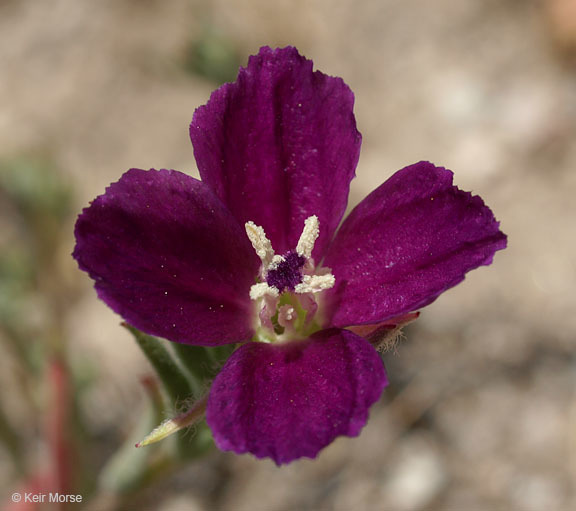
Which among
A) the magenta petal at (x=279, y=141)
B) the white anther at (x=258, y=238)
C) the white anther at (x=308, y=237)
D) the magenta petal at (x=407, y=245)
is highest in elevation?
the magenta petal at (x=279, y=141)

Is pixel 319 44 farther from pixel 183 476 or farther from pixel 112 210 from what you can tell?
pixel 112 210

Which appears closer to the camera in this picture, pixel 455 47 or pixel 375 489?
pixel 375 489

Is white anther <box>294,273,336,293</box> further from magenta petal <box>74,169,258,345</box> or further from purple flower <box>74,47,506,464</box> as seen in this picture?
magenta petal <box>74,169,258,345</box>

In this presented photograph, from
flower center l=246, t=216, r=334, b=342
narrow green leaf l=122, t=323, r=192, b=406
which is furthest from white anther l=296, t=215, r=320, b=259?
narrow green leaf l=122, t=323, r=192, b=406

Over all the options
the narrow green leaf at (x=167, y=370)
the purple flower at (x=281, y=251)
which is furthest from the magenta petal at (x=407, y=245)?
the narrow green leaf at (x=167, y=370)

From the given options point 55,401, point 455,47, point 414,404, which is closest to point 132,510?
point 55,401

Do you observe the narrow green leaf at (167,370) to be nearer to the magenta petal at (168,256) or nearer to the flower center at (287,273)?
the magenta petal at (168,256)
